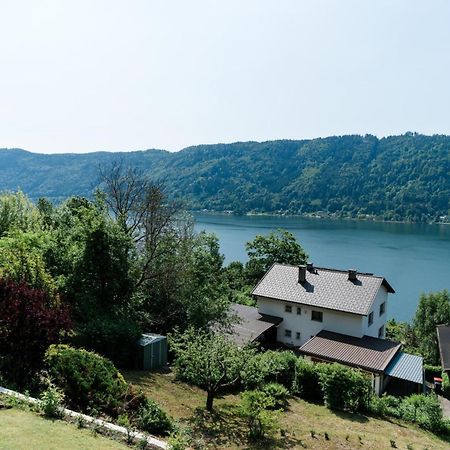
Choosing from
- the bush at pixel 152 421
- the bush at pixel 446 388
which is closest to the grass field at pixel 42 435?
the bush at pixel 152 421

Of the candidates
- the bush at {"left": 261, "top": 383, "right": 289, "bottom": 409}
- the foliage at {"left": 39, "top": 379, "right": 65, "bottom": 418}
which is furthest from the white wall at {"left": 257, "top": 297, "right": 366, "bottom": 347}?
the foliage at {"left": 39, "top": 379, "right": 65, "bottom": 418}

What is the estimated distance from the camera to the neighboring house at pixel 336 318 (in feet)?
81.5

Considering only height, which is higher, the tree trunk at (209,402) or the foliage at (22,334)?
the foliage at (22,334)

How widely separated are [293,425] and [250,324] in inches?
605

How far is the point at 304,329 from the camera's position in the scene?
30.3m

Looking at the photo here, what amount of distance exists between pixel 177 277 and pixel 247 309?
9531 millimetres

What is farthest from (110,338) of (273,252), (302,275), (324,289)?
(273,252)

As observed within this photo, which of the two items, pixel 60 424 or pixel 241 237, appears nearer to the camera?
pixel 60 424

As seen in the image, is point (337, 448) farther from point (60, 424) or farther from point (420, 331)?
point (420, 331)

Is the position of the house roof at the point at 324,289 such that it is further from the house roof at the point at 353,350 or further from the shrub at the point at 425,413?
the shrub at the point at 425,413

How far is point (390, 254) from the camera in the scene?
313ft

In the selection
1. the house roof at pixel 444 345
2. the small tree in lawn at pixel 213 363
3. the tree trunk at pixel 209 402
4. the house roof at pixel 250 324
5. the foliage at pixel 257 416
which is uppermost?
the small tree in lawn at pixel 213 363

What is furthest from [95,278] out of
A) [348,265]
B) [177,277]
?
[348,265]

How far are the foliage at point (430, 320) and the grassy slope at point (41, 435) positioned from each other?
115 ft
